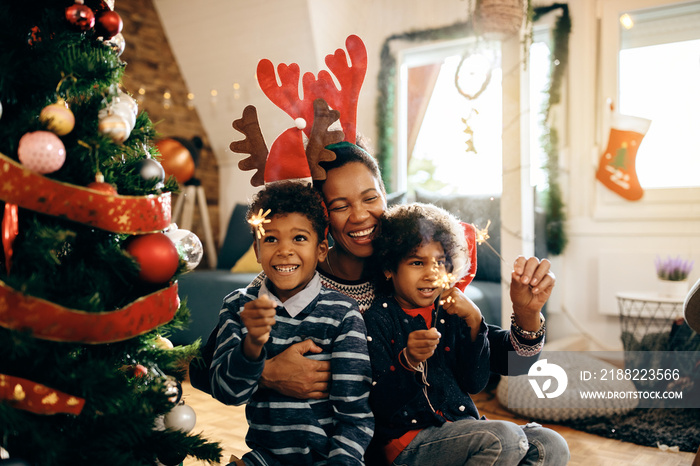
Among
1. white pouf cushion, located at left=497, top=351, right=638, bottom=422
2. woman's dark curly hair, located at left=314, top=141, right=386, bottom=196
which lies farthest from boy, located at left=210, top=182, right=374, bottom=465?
white pouf cushion, located at left=497, top=351, right=638, bottom=422

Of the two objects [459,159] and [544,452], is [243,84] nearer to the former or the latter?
[459,159]

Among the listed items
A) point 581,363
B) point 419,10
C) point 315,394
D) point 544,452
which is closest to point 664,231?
point 581,363

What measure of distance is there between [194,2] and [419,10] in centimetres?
153

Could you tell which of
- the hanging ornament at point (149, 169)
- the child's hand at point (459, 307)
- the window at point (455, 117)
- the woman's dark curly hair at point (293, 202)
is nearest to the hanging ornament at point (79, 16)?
the hanging ornament at point (149, 169)

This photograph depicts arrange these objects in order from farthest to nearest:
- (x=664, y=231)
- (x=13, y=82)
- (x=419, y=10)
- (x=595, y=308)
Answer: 1. (x=419, y=10)
2. (x=595, y=308)
3. (x=664, y=231)
4. (x=13, y=82)

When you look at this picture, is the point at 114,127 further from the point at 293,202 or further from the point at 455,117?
the point at 455,117

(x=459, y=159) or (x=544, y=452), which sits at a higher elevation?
(x=459, y=159)

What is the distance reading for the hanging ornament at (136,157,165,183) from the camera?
37.1 inches

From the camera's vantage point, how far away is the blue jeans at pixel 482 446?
1035 mm

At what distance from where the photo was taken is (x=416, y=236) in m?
1.17

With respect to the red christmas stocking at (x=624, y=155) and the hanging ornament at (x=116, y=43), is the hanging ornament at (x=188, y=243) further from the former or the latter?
the red christmas stocking at (x=624, y=155)

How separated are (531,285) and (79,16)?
37.0 inches

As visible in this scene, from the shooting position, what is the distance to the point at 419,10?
3637 millimetres

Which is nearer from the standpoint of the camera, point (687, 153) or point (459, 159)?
point (687, 153)
